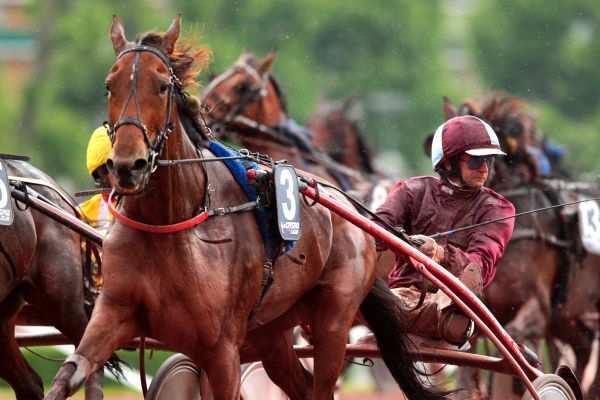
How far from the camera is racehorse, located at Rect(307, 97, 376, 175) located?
14023 mm

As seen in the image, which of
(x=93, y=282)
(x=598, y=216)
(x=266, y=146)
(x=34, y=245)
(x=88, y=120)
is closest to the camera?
(x=34, y=245)

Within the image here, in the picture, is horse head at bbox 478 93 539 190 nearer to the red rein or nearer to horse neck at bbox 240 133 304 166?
horse neck at bbox 240 133 304 166

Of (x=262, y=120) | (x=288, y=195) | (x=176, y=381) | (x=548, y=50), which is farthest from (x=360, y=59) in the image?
(x=288, y=195)

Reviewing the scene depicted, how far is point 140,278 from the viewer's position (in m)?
5.61

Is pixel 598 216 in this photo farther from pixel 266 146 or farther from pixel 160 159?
pixel 160 159

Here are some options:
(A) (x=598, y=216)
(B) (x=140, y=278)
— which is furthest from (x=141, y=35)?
(A) (x=598, y=216)

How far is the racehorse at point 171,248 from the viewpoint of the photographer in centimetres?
540

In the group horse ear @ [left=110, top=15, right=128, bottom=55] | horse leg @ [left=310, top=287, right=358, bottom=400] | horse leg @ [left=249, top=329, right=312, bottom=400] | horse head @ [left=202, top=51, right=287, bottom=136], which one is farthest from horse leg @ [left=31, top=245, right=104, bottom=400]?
horse head @ [left=202, top=51, right=287, bottom=136]

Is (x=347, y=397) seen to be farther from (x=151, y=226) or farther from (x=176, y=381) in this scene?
(x=151, y=226)

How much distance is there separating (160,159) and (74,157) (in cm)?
2918

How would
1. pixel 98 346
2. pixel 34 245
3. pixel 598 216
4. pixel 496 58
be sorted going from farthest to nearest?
pixel 496 58 → pixel 598 216 → pixel 34 245 → pixel 98 346

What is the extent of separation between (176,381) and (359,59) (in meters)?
37.3

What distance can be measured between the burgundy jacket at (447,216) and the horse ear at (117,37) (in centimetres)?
190

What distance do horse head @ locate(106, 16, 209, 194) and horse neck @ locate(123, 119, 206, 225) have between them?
0.07m
